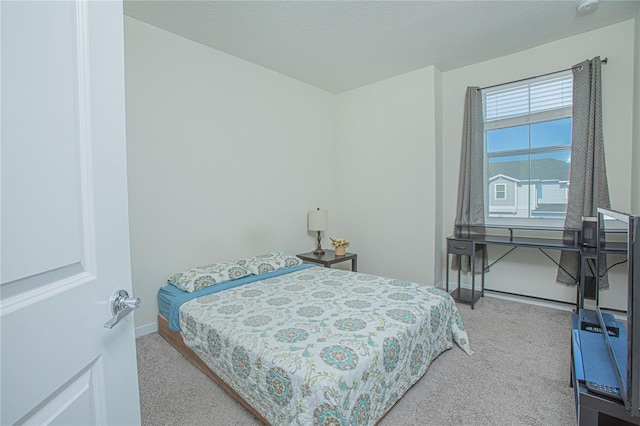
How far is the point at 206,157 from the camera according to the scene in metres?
3.01

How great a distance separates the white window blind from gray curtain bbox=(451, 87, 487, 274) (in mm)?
169

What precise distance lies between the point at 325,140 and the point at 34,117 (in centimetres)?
398

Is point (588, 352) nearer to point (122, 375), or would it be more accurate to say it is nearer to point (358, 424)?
point (358, 424)

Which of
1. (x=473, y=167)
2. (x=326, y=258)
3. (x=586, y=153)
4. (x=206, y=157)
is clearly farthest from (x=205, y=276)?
(x=586, y=153)

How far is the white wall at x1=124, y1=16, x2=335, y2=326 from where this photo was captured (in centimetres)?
259

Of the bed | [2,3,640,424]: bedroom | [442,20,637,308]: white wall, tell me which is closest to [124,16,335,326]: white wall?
[2,3,640,424]: bedroom

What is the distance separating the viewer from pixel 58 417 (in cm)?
56

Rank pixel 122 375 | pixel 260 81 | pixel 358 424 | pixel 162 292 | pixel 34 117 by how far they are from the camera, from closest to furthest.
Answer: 1. pixel 34 117
2. pixel 122 375
3. pixel 358 424
4. pixel 162 292
5. pixel 260 81

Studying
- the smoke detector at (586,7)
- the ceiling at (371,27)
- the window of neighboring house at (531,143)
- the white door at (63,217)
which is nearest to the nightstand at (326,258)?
the window of neighboring house at (531,143)

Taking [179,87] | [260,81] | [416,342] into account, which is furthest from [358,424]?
[260,81]

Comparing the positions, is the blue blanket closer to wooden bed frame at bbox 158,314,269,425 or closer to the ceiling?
wooden bed frame at bbox 158,314,269,425

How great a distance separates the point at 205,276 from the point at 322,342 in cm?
145

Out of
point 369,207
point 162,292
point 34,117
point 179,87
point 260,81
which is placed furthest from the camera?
point 369,207

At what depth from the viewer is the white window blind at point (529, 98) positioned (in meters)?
3.04
